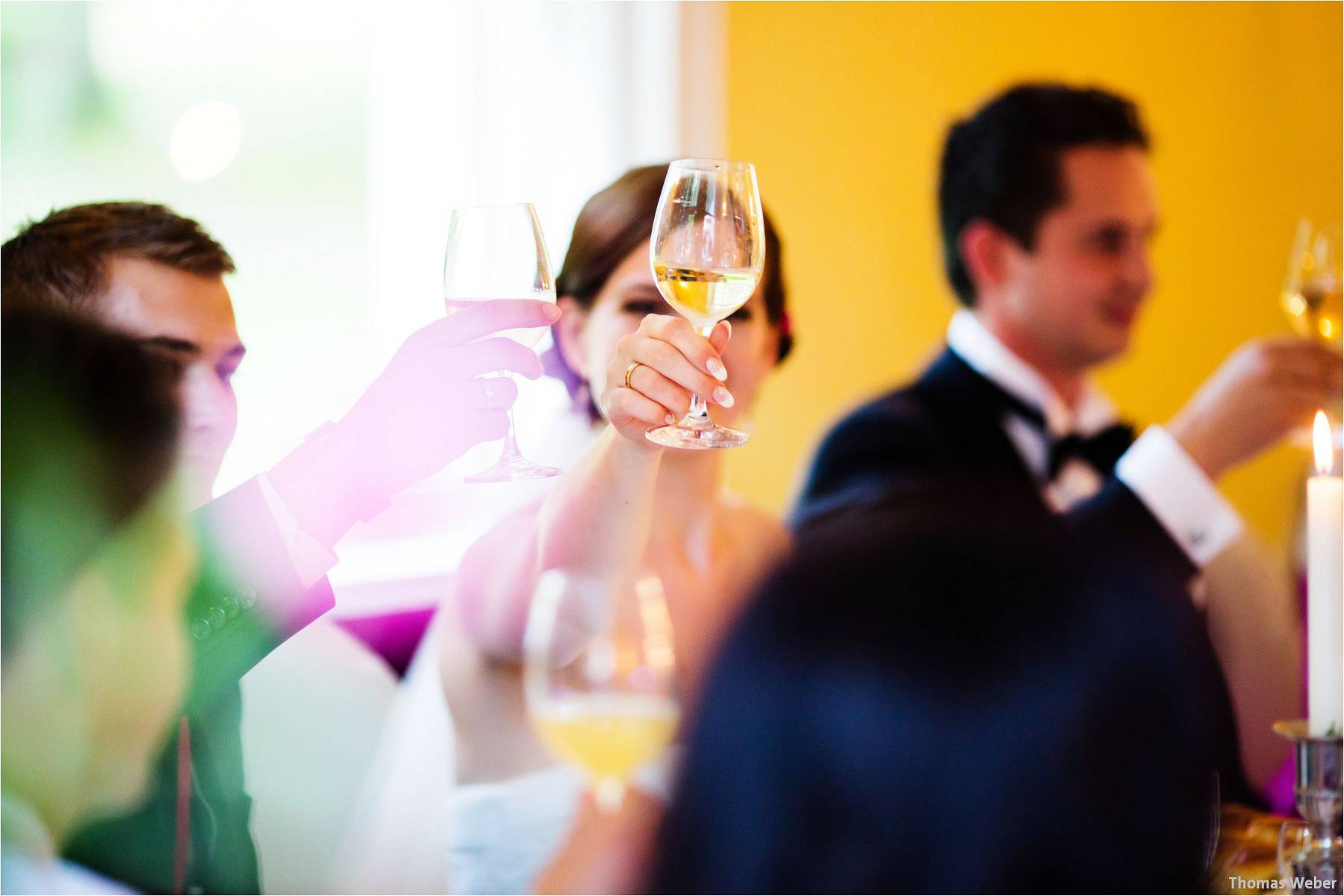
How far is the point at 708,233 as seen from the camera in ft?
3.24

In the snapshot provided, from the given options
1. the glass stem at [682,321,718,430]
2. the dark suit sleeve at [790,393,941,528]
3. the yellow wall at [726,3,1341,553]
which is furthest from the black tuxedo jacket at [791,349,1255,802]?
the yellow wall at [726,3,1341,553]

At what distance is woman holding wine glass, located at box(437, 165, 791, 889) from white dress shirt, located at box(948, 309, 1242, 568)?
45 cm

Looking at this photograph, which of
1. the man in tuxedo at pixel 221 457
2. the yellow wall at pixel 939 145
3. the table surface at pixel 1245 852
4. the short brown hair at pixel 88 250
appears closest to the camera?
the table surface at pixel 1245 852

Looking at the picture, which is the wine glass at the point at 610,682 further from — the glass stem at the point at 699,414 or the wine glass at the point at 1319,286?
the wine glass at the point at 1319,286

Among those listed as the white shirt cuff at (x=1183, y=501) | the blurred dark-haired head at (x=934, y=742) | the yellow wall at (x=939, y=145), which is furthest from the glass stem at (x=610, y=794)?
the yellow wall at (x=939, y=145)

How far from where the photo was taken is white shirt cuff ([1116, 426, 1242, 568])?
135cm

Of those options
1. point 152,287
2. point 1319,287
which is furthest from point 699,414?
point 1319,287

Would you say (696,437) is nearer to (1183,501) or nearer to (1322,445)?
(1322,445)

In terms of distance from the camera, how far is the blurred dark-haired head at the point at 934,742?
0.58 m

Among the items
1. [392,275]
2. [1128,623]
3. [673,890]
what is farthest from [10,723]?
[392,275]

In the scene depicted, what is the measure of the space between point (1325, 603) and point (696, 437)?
0.47m

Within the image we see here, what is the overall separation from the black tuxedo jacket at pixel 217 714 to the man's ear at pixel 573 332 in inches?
24.1

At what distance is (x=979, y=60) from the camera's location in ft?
10.1

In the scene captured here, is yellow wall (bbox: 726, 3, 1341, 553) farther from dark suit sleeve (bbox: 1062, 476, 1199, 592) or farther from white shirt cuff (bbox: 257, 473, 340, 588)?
white shirt cuff (bbox: 257, 473, 340, 588)
